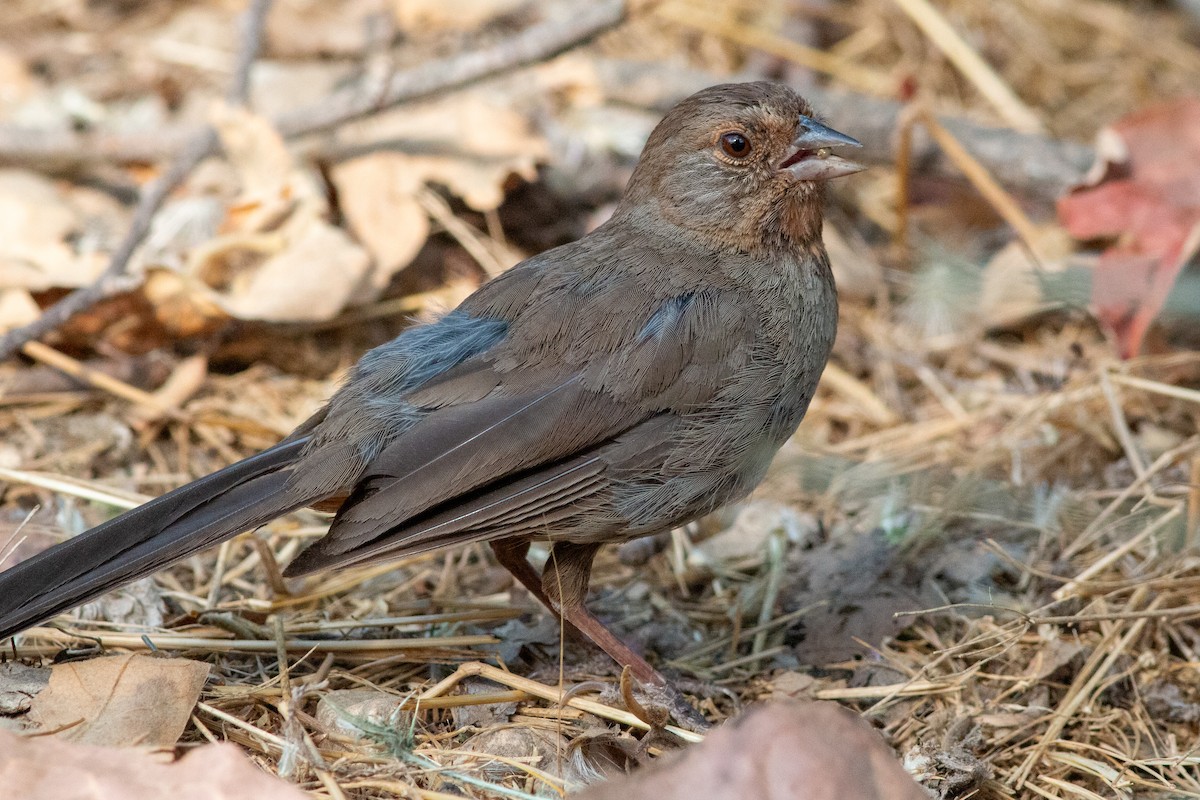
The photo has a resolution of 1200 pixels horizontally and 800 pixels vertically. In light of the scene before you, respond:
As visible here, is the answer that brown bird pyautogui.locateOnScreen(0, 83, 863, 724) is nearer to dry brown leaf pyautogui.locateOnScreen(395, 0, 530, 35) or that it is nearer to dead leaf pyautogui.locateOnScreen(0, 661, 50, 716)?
dead leaf pyautogui.locateOnScreen(0, 661, 50, 716)

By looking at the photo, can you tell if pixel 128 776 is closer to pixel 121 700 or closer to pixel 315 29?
pixel 121 700

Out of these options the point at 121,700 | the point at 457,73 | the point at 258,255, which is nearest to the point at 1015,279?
the point at 457,73

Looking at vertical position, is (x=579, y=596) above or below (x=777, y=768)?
below

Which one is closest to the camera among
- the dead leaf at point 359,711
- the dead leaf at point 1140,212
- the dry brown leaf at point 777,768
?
the dry brown leaf at point 777,768

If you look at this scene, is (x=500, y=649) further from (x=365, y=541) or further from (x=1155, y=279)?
(x=1155, y=279)

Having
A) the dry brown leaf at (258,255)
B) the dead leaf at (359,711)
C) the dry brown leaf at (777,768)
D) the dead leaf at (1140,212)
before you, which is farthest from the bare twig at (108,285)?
Result: the dead leaf at (1140,212)

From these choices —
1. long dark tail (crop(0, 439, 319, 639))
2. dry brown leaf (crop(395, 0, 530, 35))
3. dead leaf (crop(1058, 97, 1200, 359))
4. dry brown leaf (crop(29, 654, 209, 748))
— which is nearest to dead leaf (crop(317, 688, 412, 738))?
dry brown leaf (crop(29, 654, 209, 748))

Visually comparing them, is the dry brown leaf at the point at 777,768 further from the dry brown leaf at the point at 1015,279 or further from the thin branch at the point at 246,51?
the thin branch at the point at 246,51
